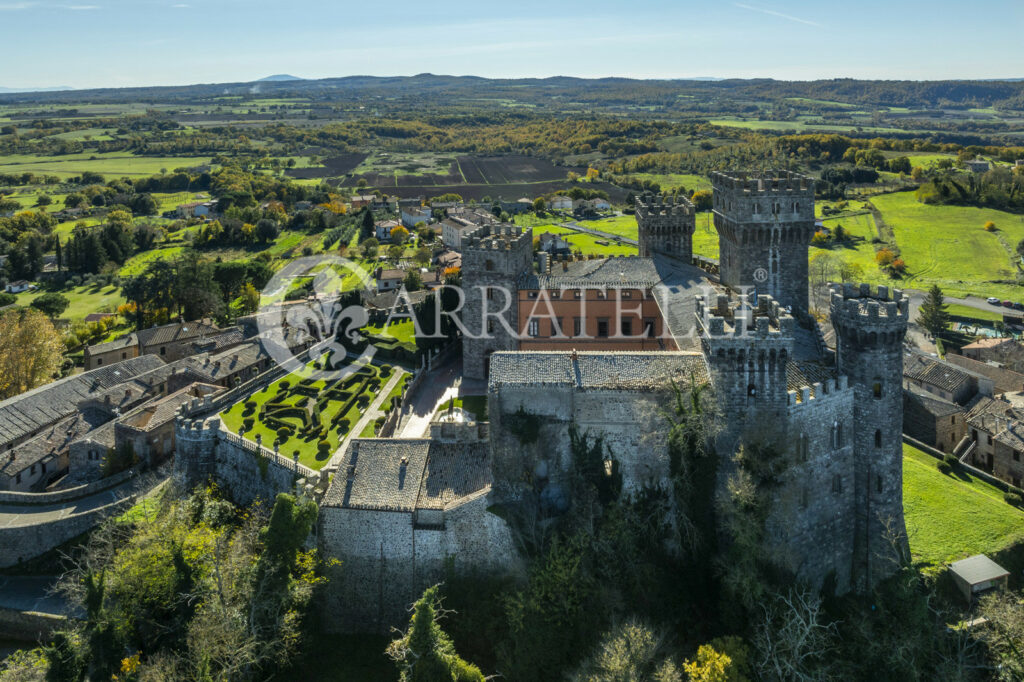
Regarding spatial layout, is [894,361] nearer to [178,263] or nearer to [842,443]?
[842,443]

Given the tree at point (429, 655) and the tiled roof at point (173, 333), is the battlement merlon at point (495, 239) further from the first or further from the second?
the tiled roof at point (173, 333)

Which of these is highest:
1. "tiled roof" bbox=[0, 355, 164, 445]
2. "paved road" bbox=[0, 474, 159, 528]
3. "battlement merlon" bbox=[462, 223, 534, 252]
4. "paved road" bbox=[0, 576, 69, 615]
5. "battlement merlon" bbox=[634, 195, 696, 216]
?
"battlement merlon" bbox=[634, 195, 696, 216]

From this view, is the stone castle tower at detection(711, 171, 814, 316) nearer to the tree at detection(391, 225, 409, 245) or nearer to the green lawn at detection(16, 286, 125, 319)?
the green lawn at detection(16, 286, 125, 319)

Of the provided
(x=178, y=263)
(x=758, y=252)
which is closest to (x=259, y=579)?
(x=758, y=252)

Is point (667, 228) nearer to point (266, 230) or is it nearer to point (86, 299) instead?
point (86, 299)

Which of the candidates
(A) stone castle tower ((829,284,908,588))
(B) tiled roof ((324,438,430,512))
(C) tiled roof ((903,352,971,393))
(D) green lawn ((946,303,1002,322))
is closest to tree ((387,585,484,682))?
(B) tiled roof ((324,438,430,512))

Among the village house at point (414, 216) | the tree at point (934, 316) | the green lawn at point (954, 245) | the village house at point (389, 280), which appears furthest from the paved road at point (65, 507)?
the village house at point (414, 216)
